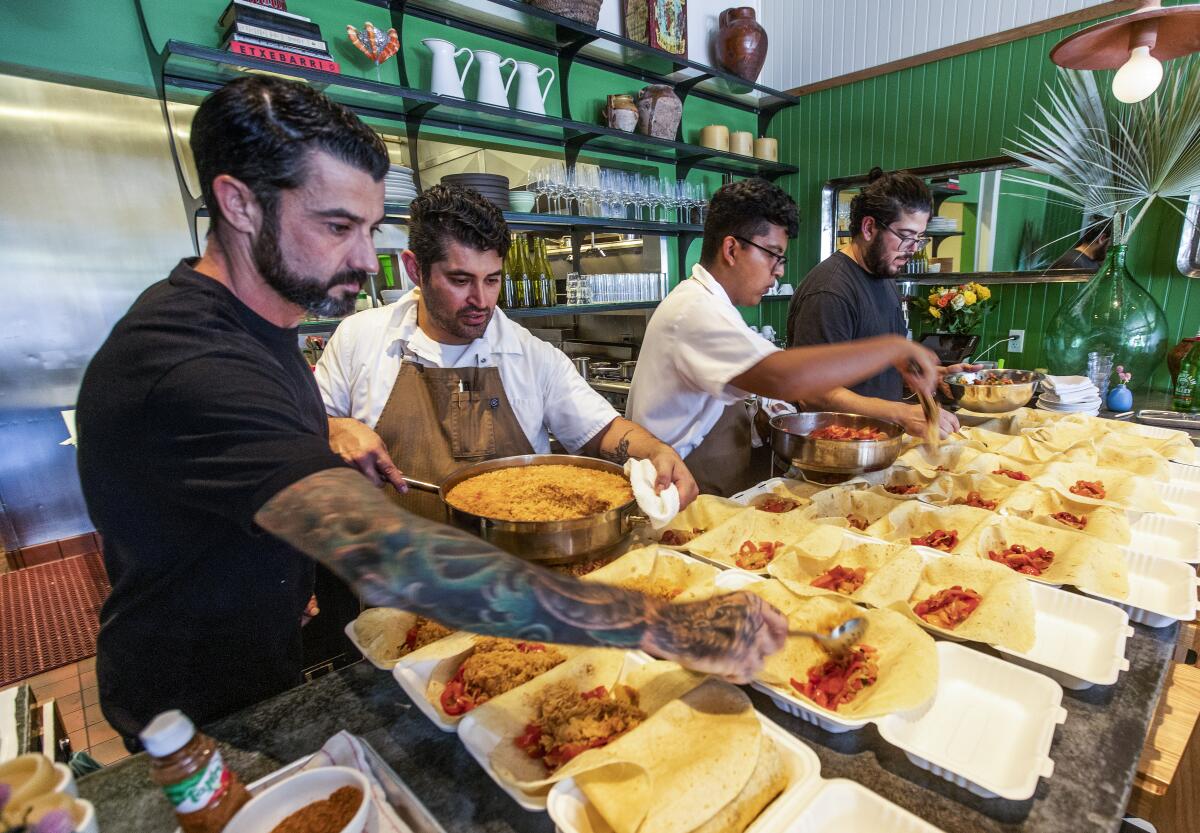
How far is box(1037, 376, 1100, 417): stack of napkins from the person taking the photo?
293 centimetres

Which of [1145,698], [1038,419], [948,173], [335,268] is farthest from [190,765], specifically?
[948,173]

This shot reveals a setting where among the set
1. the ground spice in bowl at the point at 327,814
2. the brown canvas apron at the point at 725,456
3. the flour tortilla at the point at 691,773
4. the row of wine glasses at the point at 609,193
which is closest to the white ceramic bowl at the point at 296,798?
the ground spice in bowl at the point at 327,814

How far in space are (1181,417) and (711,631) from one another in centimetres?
343

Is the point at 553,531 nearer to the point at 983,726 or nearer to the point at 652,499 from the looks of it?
the point at 652,499

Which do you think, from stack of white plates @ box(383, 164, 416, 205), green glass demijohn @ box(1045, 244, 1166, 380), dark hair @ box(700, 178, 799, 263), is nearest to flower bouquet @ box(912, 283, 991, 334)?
green glass demijohn @ box(1045, 244, 1166, 380)

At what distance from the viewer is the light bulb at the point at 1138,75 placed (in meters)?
2.65

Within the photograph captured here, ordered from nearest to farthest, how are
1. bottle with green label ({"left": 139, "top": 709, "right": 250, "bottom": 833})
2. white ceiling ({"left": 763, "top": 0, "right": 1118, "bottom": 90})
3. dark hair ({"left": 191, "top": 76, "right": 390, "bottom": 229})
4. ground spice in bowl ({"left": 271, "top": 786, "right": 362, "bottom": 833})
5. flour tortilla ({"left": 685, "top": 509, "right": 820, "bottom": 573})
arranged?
bottle with green label ({"left": 139, "top": 709, "right": 250, "bottom": 833}) < ground spice in bowl ({"left": 271, "top": 786, "right": 362, "bottom": 833}) < dark hair ({"left": 191, "top": 76, "right": 390, "bottom": 229}) < flour tortilla ({"left": 685, "top": 509, "right": 820, "bottom": 573}) < white ceiling ({"left": 763, "top": 0, "right": 1118, "bottom": 90})

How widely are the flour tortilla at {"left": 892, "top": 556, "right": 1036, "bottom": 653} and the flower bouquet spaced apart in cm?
299

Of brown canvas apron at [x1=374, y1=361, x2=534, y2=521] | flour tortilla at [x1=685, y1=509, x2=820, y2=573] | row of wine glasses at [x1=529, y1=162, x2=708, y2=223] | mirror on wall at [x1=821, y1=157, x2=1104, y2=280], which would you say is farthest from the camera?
mirror on wall at [x1=821, y1=157, x2=1104, y2=280]

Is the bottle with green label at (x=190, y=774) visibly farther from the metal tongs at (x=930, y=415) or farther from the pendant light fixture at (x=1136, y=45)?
the pendant light fixture at (x=1136, y=45)

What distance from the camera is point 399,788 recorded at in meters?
0.86

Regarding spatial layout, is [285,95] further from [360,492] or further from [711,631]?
[711,631]

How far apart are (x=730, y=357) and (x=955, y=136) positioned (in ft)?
12.7

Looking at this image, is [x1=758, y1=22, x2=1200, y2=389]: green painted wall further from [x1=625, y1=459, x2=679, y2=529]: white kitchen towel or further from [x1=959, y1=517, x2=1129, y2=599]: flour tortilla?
[x1=625, y1=459, x2=679, y2=529]: white kitchen towel
